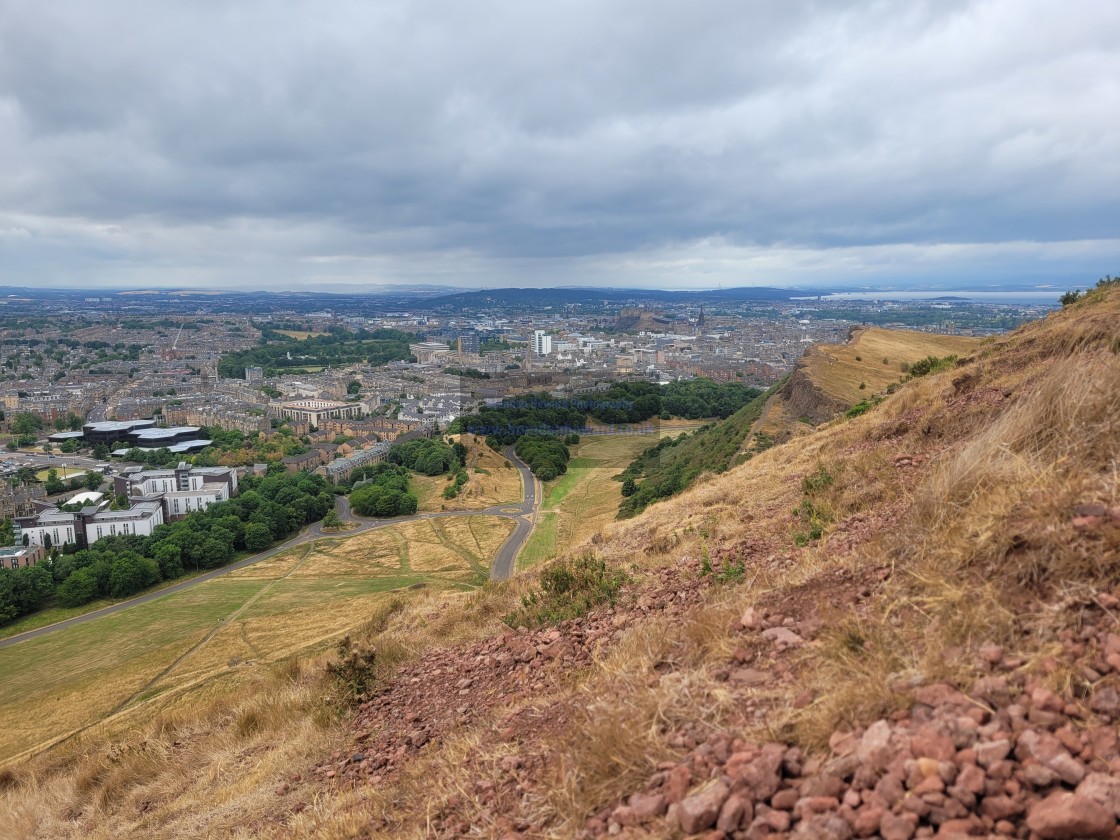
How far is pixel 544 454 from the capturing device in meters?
38.6

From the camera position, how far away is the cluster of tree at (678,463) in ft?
67.6

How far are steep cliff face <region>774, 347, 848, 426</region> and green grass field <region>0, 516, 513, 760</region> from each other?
1265 cm

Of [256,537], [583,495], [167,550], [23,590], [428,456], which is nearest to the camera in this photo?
[23,590]

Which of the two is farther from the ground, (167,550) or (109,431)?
(109,431)

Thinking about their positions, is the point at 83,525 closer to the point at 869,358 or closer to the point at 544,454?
the point at 544,454

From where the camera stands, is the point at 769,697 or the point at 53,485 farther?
the point at 53,485

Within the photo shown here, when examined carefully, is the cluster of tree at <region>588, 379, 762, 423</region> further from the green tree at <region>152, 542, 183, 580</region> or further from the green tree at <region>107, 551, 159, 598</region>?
the green tree at <region>107, 551, 159, 598</region>

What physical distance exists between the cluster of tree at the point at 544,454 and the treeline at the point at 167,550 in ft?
39.3

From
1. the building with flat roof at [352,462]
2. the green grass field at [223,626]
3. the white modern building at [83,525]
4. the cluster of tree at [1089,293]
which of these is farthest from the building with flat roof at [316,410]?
the cluster of tree at [1089,293]

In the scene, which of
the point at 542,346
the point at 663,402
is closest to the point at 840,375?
the point at 663,402

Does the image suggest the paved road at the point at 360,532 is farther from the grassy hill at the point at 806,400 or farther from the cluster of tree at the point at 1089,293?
the cluster of tree at the point at 1089,293

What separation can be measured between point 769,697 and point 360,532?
31402 millimetres

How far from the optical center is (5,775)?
281 inches

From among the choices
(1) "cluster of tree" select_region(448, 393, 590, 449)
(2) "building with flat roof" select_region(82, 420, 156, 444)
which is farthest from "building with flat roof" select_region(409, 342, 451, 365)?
(1) "cluster of tree" select_region(448, 393, 590, 449)
